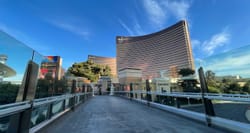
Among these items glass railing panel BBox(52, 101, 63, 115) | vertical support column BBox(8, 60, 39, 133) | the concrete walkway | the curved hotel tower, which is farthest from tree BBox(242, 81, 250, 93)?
the curved hotel tower

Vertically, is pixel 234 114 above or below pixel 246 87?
below

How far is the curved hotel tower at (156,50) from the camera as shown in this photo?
183ft

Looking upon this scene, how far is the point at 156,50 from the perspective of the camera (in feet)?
203

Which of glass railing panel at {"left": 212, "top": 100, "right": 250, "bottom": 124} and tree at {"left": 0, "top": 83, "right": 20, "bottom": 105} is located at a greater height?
tree at {"left": 0, "top": 83, "right": 20, "bottom": 105}

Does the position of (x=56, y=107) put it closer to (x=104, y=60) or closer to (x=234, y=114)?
(x=234, y=114)

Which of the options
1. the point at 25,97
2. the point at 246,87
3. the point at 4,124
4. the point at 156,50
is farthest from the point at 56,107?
the point at 156,50

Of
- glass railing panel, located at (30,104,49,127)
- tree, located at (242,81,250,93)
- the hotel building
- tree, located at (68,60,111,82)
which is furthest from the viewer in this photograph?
the hotel building

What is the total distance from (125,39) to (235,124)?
223 feet

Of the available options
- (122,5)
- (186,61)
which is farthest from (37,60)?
(186,61)

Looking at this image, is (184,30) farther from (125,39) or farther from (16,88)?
(16,88)

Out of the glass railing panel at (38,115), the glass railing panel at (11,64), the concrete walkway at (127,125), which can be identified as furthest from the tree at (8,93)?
the concrete walkway at (127,125)

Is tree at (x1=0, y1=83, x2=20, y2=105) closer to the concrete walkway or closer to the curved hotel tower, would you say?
the concrete walkway

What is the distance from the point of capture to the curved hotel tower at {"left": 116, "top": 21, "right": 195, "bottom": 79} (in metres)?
55.7

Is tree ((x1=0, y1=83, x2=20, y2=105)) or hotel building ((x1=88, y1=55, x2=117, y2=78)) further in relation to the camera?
hotel building ((x1=88, y1=55, x2=117, y2=78))
